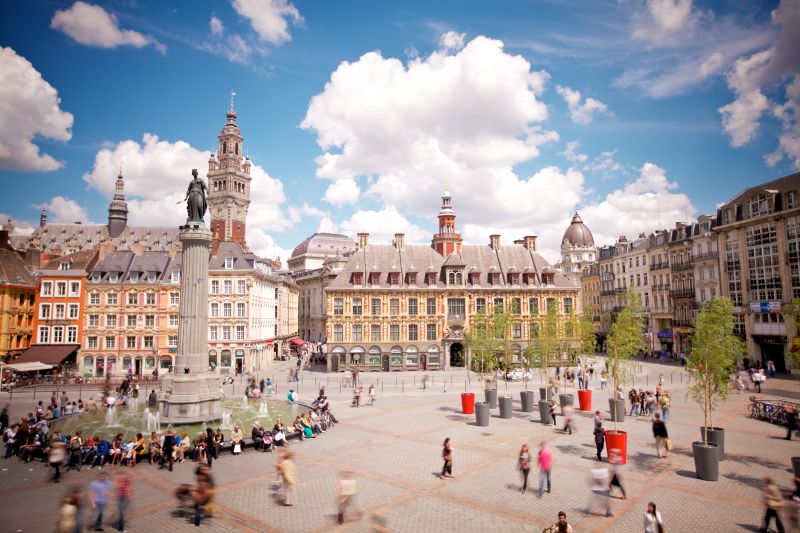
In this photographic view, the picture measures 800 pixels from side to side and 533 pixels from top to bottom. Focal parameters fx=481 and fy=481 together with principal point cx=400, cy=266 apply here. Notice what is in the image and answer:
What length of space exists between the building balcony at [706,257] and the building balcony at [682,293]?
4.18 m

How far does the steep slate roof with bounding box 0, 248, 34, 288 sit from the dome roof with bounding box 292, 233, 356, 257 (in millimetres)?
71679

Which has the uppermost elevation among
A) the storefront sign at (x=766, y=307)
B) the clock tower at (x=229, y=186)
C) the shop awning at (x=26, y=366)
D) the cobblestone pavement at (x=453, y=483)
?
the clock tower at (x=229, y=186)

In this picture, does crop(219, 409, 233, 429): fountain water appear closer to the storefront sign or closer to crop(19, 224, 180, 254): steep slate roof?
the storefront sign

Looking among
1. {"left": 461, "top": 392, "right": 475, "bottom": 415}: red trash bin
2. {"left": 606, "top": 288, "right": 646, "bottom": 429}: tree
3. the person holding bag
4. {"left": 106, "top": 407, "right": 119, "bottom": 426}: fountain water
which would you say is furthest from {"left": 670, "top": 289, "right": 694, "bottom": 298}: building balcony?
{"left": 106, "top": 407, "right": 119, "bottom": 426}: fountain water

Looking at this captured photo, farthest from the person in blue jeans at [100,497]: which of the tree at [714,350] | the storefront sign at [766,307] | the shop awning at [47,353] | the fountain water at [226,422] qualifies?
the storefront sign at [766,307]

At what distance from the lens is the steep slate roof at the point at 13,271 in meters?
51.3

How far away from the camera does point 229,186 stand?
4186 inches

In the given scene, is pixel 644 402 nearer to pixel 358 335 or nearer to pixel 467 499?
pixel 467 499

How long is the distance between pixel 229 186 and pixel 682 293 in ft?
292

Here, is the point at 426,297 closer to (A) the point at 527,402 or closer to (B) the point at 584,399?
(A) the point at 527,402

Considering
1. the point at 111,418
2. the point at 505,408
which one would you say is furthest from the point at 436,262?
the point at 111,418

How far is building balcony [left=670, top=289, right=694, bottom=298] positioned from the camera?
2475 inches

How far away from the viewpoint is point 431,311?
59719 mm

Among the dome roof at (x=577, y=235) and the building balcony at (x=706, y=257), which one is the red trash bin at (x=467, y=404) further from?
the dome roof at (x=577, y=235)
